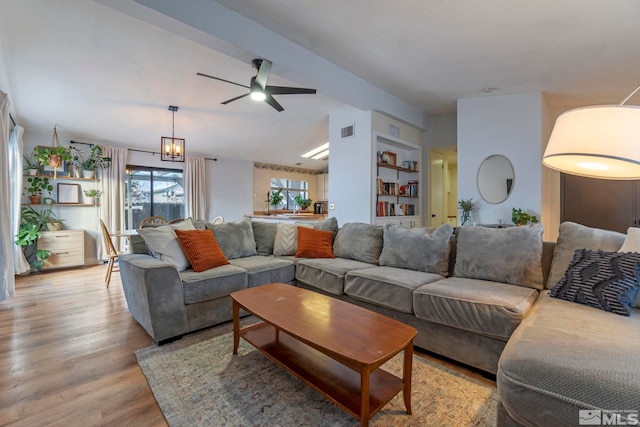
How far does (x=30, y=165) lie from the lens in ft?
15.4

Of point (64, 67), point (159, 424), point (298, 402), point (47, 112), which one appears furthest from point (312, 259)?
point (47, 112)

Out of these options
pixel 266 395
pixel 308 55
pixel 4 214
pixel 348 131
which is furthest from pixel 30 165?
pixel 266 395

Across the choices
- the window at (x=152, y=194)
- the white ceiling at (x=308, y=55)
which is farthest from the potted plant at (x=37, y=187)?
the window at (x=152, y=194)

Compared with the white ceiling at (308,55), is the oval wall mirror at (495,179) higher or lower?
lower

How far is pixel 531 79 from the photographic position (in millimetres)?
3648

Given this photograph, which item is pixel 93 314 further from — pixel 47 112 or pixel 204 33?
pixel 47 112

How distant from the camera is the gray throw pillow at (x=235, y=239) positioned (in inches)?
125

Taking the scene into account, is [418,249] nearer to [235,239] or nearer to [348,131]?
[235,239]

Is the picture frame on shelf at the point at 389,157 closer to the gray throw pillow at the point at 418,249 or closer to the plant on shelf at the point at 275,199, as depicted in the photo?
the gray throw pillow at the point at 418,249

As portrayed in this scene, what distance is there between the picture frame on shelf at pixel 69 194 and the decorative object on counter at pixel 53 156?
0.93 ft

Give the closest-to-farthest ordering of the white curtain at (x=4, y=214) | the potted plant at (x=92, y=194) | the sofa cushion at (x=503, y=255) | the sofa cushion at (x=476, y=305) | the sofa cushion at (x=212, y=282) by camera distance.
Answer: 1. the sofa cushion at (x=476, y=305)
2. the sofa cushion at (x=503, y=255)
3. the sofa cushion at (x=212, y=282)
4. the white curtain at (x=4, y=214)
5. the potted plant at (x=92, y=194)

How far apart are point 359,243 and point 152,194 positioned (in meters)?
5.27

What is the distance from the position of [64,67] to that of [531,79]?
5.70 m

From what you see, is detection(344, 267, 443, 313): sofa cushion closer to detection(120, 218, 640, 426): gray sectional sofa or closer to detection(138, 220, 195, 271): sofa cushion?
detection(120, 218, 640, 426): gray sectional sofa
